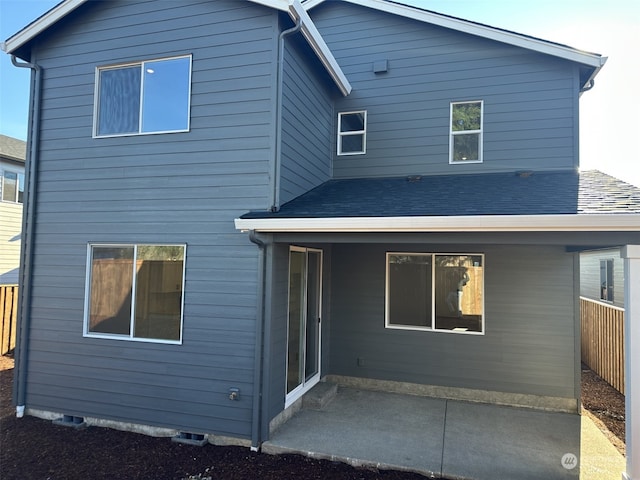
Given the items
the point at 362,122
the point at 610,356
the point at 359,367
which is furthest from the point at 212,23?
the point at 610,356

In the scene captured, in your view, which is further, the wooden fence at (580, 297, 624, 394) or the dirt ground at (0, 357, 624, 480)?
the wooden fence at (580, 297, 624, 394)

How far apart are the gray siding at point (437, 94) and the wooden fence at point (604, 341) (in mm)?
3324

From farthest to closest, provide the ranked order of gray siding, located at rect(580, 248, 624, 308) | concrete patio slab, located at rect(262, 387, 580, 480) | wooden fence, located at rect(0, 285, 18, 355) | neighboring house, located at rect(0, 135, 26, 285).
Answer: neighboring house, located at rect(0, 135, 26, 285) < gray siding, located at rect(580, 248, 624, 308) < wooden fence, located at rect(0, 285, 18, 355) < concrete patio slab, located at rect(262, 387, 580, 480)

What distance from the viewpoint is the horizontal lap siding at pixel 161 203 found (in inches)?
199

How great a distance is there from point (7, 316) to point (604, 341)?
12.9m

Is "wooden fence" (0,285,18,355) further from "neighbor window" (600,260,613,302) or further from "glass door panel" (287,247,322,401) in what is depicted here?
"neighbor window" (600,260,613,302)

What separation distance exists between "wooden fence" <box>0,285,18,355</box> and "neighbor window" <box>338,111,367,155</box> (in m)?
8.11

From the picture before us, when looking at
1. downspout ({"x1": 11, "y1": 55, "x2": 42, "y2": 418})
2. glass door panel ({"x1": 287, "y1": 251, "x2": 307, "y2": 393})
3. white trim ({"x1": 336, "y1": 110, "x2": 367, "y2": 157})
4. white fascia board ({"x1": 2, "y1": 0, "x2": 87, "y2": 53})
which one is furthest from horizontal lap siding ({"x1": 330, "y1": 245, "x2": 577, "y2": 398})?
white fascia board ({"x1": 2, "y1": 0, "x2": 87, "y2": 53})

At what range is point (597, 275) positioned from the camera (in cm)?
1152

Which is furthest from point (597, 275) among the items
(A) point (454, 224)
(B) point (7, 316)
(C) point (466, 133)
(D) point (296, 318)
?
(B) point (7, 316)

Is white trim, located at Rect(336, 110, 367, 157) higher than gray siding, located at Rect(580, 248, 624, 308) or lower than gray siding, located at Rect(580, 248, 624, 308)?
higher

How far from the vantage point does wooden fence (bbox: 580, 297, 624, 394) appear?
23.6 ft

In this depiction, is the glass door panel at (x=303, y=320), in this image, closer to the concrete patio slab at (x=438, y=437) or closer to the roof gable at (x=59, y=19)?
the concrete patio slab at (x=438, y=437)

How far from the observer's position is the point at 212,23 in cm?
536
